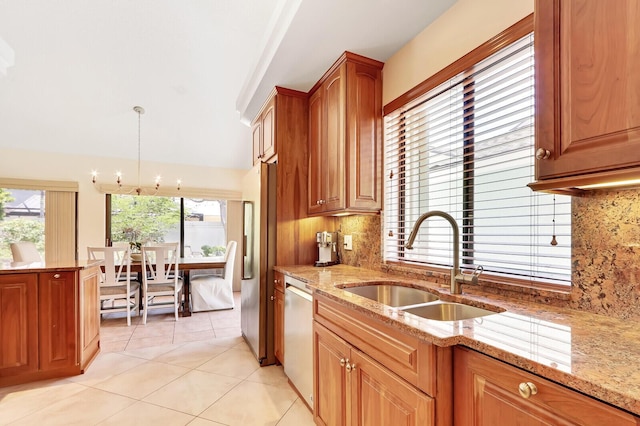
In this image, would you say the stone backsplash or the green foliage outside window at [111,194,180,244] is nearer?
the stone backsplash

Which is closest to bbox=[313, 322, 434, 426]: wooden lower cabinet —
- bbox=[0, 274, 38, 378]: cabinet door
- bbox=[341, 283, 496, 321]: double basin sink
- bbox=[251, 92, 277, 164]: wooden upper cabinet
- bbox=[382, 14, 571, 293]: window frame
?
bbox=[341, 283, 496, 321]: double basin sink

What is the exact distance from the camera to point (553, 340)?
2.91 ft

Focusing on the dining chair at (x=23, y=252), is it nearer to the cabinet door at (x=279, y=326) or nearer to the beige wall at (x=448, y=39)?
the cabinet door at (x=279, y=326)

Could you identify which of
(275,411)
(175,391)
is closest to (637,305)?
(275,411)

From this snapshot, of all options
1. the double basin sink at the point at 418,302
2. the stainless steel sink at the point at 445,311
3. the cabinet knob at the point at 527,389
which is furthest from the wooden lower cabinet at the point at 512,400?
the stainless steel sink at the point at 445,311

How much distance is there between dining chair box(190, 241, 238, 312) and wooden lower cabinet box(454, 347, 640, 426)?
12.9ft

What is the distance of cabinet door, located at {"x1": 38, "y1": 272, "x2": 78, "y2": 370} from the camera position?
2441mm

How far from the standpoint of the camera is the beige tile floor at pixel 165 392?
1.97m

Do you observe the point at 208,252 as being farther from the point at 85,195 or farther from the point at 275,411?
the point at 275,411

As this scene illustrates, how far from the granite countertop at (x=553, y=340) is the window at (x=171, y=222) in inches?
Answer: 203

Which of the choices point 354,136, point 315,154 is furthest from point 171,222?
point 354,136

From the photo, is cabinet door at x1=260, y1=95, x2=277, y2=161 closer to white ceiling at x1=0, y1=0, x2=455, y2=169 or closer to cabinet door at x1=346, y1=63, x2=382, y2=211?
white ceiling at x1=0, y1=0, x2=455, y2=169

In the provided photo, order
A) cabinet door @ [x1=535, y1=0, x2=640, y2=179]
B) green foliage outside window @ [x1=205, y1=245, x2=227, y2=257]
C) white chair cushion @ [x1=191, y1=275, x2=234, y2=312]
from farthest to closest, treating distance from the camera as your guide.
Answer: green foliage outside window @ [x1=205, y1=245, x2=227, y2=257] < white chair cushion @ [x1=191, y1=275, x2=234, y2=312] < cabinet door @ [x1=535, y1=0, x2=640, y2=179]

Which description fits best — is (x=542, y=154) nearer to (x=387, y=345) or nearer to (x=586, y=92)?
(x=586, y=92)
